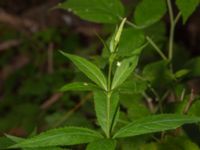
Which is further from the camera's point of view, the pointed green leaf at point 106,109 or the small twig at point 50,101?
the small twig at point 50,101

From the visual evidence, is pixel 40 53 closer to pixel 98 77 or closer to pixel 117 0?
pixel 117 0

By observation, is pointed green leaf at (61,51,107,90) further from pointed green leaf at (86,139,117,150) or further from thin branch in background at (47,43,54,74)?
thin branch in background at (47,43,54,74)

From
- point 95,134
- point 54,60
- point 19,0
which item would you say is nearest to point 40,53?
point 54,60

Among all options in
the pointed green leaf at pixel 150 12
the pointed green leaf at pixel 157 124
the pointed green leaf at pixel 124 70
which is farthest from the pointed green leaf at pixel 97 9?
the pointed green leaf at pixel 157 124

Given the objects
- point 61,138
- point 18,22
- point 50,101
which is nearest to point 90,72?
point 61,138

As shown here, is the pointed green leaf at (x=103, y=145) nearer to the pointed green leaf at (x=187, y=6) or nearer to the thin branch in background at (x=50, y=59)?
the pointed green leaf at (x=187, y=6)

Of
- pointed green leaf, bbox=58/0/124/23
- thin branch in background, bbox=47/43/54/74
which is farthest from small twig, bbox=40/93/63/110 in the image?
pointed green leaf, bbox=58/0/124/23

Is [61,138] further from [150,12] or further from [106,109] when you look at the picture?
[150,12]

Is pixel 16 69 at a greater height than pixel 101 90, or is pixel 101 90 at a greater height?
pixel 101 90
